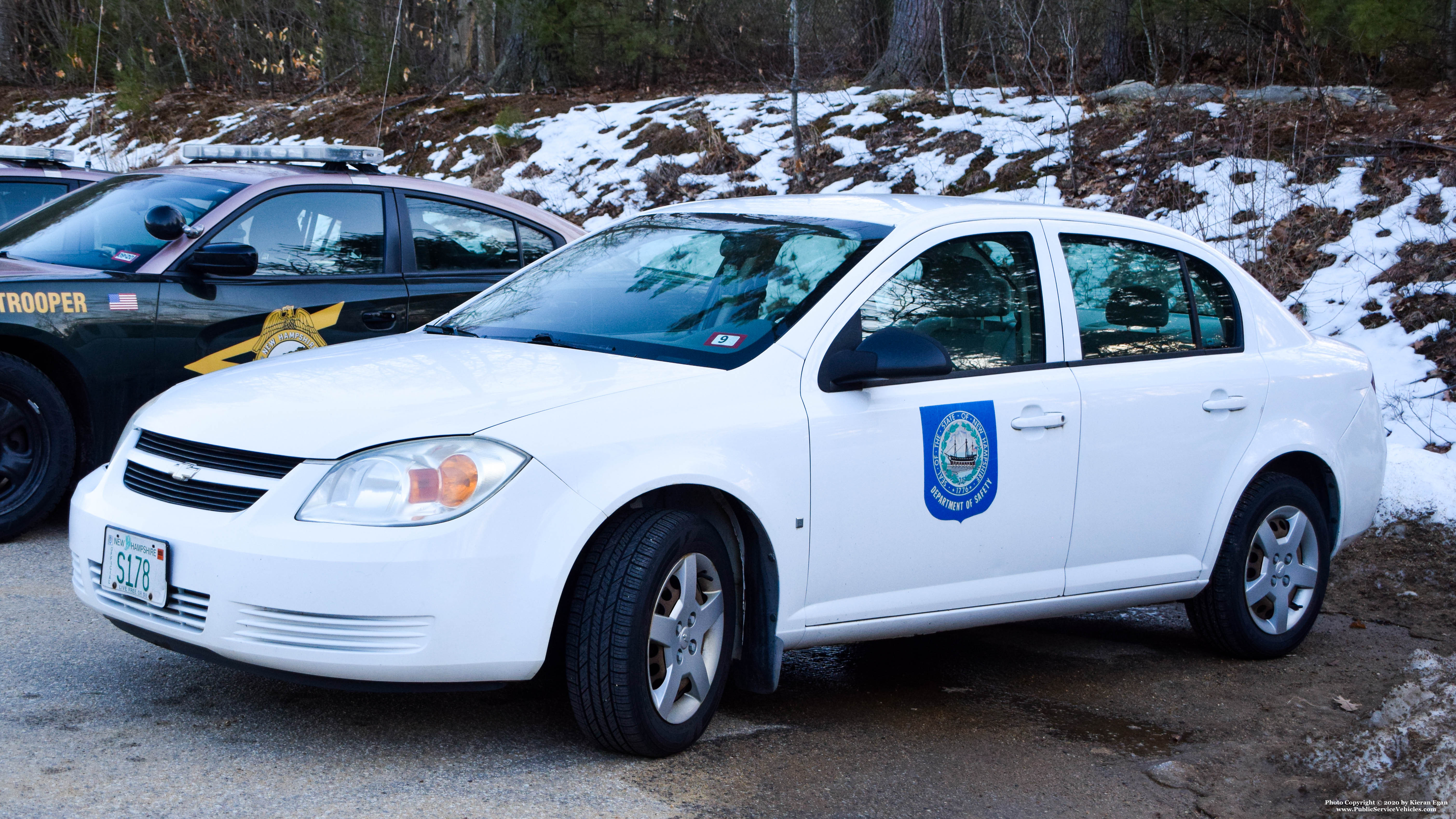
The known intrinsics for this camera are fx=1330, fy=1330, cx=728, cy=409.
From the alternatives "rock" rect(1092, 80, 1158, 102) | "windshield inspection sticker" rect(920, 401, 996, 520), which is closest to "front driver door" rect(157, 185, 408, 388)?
"windshield inspection sticker" rect(920, 401, 996, 520)

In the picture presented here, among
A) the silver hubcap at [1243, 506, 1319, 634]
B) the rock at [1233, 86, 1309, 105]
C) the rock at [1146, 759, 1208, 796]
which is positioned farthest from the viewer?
the rock at [1233, 86, 1309, 105]

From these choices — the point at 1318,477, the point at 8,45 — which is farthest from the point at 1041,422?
the point at 8,45

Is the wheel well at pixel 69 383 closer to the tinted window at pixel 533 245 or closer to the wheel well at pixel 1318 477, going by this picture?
the tinted window at pixel 533 245

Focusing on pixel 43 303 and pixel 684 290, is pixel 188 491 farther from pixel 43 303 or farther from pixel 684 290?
pixel 43 303

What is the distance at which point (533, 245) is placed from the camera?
279 inches

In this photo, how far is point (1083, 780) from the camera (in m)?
3.72

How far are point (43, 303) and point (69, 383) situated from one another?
1.22 ft

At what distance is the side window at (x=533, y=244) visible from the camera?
706 cm

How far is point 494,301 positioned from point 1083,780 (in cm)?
253

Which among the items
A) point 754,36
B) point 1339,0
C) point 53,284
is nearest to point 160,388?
point 53,284

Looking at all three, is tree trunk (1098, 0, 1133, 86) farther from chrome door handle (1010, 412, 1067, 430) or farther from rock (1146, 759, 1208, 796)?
rock (1146, 759, 1208, 796)

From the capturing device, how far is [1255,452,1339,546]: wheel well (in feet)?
16.9

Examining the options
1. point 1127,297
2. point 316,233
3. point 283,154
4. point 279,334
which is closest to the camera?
point 1127,297

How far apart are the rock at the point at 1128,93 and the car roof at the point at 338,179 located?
25.6 feet
